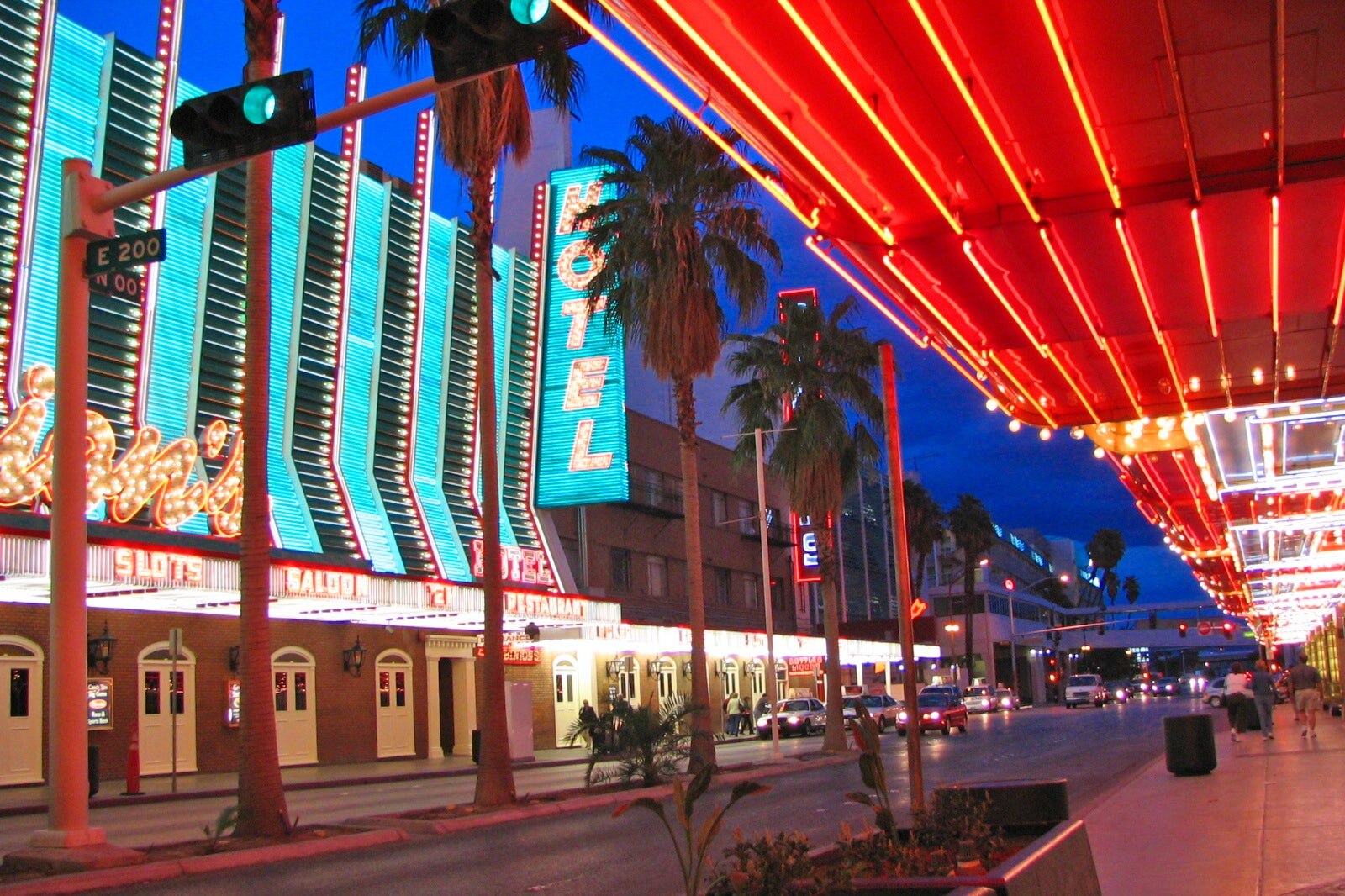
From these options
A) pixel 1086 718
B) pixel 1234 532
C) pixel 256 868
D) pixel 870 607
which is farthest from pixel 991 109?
pixel 870 607

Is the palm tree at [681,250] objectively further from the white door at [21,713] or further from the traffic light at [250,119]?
the traffic light at [250,119]

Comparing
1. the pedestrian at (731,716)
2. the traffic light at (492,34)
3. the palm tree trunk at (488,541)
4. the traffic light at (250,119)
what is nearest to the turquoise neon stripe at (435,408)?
the pedestrian at (731,716)

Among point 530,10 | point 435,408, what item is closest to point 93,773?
point 530,10

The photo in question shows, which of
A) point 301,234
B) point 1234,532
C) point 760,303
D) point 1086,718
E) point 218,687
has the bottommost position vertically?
point 1086,718

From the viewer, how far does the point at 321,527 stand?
35.5 metres

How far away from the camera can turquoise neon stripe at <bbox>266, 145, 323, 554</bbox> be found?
3488cm

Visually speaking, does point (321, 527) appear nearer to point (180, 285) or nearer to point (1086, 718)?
point (180, 285)

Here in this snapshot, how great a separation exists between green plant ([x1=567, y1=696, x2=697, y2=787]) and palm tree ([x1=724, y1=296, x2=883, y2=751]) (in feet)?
42.9

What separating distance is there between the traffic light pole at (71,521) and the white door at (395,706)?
22088mm

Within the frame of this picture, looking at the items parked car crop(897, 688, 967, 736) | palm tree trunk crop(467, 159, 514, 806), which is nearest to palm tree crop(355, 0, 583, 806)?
palm tree trunk crop(467, 159, 514, 806)

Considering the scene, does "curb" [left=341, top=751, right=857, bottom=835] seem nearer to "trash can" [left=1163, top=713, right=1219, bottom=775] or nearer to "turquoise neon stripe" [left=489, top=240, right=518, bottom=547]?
"trash can" [left=1163, top=713, right=1219, bottom=775]

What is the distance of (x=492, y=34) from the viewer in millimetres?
8492

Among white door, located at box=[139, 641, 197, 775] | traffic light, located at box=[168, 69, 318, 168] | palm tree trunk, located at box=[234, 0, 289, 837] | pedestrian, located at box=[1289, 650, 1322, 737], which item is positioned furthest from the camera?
white door, located at box=[139, 641, 197, 775]

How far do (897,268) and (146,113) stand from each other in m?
26.7
